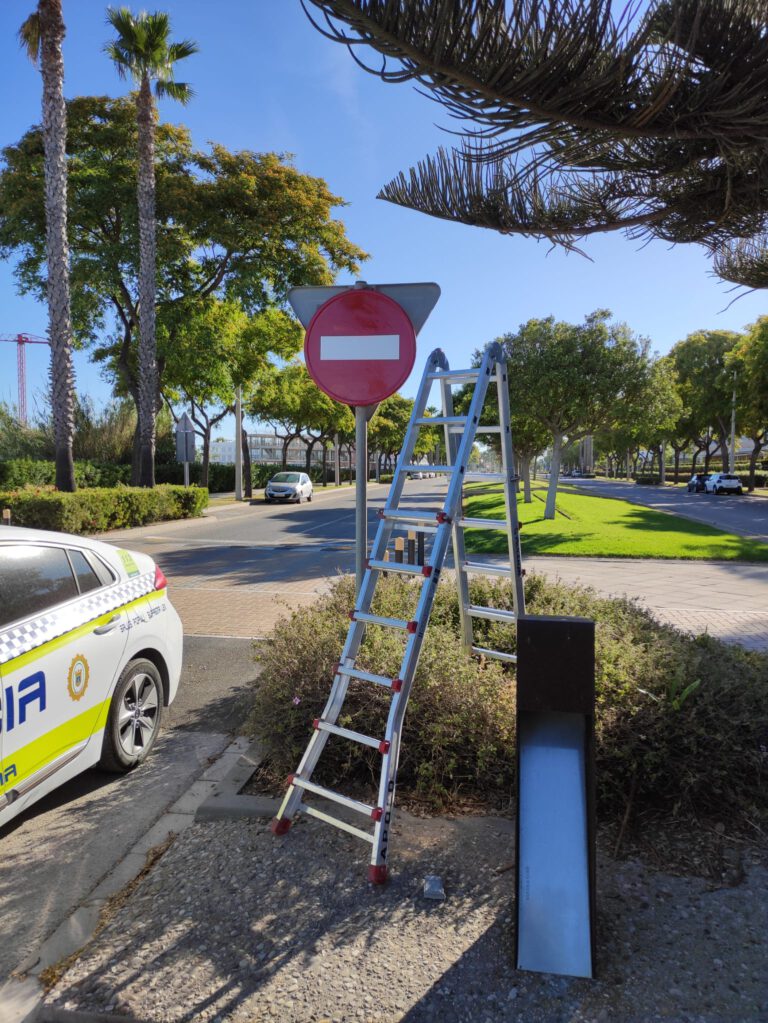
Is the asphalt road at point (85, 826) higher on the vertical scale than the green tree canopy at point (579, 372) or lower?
lower

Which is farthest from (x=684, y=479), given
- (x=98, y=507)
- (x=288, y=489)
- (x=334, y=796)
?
(x=334, y=796)

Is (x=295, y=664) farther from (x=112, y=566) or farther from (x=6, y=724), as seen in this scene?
(x=6, y=724)

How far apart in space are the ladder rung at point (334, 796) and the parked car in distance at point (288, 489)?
30266 mm

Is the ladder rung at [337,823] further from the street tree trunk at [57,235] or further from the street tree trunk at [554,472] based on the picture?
the street tree trunk at [554,472]

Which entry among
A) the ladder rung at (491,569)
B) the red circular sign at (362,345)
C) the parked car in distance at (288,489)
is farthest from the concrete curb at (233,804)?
the parked car in distance at (288,489)

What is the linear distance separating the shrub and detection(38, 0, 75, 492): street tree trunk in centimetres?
1587

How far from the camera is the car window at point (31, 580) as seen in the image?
10.5 feet

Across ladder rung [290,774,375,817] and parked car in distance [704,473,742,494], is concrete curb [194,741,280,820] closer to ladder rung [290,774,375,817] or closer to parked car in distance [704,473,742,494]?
ladder rung [290,774,375,817]

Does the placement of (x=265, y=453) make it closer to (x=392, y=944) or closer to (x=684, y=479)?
(x=684, y=479)

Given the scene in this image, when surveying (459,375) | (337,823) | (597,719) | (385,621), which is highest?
(459,375)

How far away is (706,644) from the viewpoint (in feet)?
14.5

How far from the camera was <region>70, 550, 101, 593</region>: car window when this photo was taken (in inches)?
147

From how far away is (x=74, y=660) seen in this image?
3.41 metres

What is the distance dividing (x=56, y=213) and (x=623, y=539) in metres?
15.6
